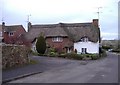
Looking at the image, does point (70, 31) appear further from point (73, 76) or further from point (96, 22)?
point (73, 76)

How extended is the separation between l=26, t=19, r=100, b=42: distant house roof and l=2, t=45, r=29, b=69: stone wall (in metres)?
37.7

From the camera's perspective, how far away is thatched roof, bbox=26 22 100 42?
218 feet

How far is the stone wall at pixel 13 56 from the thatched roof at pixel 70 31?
3767cm

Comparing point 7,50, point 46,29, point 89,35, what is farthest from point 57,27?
point 7,50

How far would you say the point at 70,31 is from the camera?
228ft

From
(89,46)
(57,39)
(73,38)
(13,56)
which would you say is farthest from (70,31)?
(13,56)

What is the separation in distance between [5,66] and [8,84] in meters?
7.89

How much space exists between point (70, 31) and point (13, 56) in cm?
4460

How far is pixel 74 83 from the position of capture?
1580 centimetres

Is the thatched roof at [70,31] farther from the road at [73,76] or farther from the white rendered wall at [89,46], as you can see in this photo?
the road at [73,76]

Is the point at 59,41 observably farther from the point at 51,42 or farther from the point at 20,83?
the point at 20,83

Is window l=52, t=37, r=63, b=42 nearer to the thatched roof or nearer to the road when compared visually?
the thatched roof

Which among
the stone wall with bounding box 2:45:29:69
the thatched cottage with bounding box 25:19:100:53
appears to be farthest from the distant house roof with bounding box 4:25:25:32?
the stone wall with bounding box 2:45:29:69

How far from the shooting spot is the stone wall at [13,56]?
941 inches
